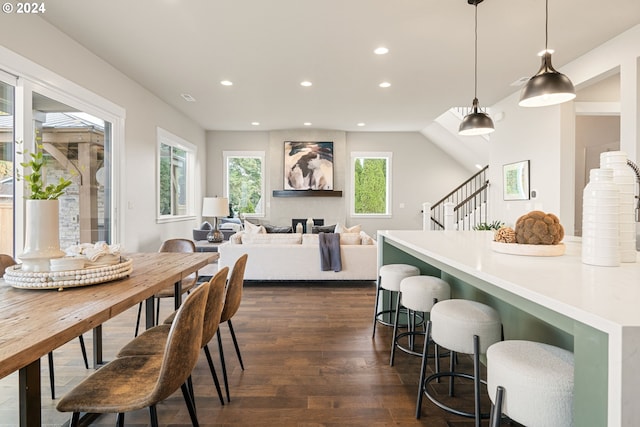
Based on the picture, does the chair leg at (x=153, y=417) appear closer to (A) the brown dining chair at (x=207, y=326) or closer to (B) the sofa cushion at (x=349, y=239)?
(A) the brown dining chair at (x=207, y=326)

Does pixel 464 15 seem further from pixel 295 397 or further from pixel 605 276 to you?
pixel 295 397

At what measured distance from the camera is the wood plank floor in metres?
1.86

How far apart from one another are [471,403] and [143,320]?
116 inches

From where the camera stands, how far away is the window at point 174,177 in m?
6.22

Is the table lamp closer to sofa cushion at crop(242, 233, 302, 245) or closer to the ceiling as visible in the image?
sofa cushion at crop(242, 233, 302, 245)

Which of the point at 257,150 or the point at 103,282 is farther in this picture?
the point at 257,150

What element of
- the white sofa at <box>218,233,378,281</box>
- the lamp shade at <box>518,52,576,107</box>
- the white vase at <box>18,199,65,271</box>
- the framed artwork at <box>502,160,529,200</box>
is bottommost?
the white sofa at <box>218,233,378,281</box>

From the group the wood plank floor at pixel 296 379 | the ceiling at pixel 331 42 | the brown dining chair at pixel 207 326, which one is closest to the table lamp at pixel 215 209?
the ceiling at pixel 331 42

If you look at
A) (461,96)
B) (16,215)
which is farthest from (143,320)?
(461,96)

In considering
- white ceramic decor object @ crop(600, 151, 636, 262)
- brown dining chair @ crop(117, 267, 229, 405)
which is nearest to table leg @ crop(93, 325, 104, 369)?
brown dining chair @ crop(117, 267, 229, 405)

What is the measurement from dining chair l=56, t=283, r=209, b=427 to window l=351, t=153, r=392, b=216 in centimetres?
768

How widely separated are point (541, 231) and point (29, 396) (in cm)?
213

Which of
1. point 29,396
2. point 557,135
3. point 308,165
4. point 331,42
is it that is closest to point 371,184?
point 308,165

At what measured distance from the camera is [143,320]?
335 centimetres
